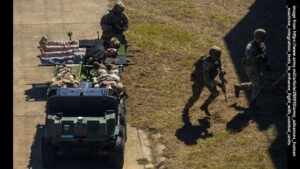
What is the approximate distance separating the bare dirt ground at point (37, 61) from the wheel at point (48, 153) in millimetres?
331

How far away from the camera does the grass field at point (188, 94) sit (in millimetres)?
15727

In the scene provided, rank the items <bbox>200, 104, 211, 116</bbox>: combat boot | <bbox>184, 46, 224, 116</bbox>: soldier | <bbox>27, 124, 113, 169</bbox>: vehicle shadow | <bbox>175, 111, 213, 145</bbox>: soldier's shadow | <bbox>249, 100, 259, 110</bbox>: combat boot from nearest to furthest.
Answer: <bbox>27, 124, 113, 169</bbox>: vehicle shadow → <bbox>175, 111, 213, 145</bbox>: soldier's shadow → <bbox>184, 46, 224, 116</bbox>: soldier → <bbox>200, 104, 211, 116</bbox>: combat boot → <bbox>249, 100, 259, 110</bbox>: combat boot

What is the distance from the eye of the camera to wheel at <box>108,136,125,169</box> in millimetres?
14812

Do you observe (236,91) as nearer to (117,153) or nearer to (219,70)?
(219,70)

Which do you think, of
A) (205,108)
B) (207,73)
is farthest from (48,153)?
(205,108)

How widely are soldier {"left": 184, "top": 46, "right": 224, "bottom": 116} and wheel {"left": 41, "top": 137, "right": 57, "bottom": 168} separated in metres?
4.08

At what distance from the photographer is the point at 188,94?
18.9m

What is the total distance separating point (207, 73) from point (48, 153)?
4.34m

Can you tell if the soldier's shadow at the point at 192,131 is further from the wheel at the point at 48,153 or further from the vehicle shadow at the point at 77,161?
the wheel at the point at 48,153

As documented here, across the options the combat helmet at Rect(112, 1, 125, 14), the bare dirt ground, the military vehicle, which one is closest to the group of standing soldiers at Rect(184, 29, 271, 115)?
the bare dirt ground

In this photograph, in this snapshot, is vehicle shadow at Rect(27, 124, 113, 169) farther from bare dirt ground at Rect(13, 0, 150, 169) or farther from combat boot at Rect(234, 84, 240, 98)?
combat boot at Rect(234, 84, 240, 98)

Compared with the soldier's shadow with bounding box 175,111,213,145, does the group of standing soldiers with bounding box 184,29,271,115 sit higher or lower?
higher

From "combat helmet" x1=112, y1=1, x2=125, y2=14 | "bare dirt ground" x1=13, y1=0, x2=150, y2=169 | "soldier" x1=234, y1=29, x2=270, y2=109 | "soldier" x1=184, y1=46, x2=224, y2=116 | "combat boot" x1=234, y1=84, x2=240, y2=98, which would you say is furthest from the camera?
"combat helmet" x1=112, y1=1, x2=125, y2=14
